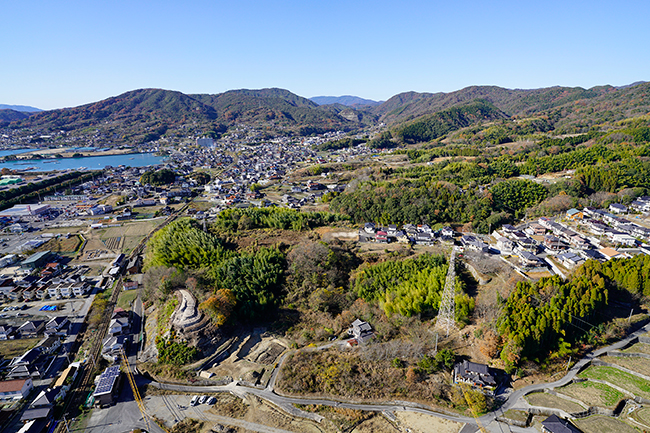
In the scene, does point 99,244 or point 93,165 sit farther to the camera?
point 93,165

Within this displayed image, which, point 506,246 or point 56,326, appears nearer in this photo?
point 56,326

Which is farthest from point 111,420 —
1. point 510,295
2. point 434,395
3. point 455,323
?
point 510,295

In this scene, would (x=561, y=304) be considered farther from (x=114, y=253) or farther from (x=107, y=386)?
(x=114, y=253)

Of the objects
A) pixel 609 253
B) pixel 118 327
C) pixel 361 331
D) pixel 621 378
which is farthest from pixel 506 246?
pixel 118 327

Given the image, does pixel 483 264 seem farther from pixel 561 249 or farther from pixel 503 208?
pixel 503 208

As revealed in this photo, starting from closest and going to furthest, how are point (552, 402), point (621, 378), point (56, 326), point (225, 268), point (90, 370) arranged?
point (552, 402) → point (621, 378) → point (90, 370) → point (56, 326) → point (225, 268)

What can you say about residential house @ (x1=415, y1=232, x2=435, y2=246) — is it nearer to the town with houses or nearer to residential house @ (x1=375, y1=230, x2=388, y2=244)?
the town with houses

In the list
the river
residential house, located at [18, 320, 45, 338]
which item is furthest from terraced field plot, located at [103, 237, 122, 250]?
the river
